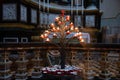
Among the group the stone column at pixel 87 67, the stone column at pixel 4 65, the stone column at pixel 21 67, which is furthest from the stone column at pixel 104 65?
the stone column at pixel 4 65

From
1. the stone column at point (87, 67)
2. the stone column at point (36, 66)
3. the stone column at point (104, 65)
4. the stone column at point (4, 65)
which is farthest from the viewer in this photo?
the stone column at point (36, 66)

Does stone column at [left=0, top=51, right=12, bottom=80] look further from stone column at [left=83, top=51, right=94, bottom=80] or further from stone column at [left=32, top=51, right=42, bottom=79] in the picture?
stone column at [left=83, top=51, right=94, bottom=80]

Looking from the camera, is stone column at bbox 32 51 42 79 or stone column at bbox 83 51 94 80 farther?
stone column at bbox 32 51 42 79

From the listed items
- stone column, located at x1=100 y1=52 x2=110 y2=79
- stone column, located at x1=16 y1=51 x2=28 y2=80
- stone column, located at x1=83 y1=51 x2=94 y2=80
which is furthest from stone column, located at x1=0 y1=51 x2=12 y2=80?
stone column, located at x1=100 y1=52 x2=110 y2=79

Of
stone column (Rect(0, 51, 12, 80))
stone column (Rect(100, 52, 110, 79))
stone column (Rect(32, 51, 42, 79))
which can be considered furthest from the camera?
stone column (Rect(32, 51, 42, 79))

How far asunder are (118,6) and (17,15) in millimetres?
8479

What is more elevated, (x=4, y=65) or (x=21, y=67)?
(x=4, y=65)

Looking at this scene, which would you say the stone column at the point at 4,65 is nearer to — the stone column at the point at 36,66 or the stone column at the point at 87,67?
the stone column at the point at 36,66

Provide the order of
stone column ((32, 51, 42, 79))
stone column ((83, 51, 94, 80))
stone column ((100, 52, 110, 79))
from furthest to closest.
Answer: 1. stone column ((32, 51, 42, 79))
2. stone column ((83, 51, 94, 80))
3. stone column ((100, 52, 110, 79))

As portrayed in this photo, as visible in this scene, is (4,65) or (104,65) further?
(104,65)

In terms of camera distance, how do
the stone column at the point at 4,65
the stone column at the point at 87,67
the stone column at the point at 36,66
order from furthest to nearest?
the stone column at the point at 36,66, the stone column at the point at 87,67, the stone column at the point at 4,65

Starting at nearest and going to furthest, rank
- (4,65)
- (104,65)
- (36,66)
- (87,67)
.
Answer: (4,65)
(104,65)
(87,67)
(36,66)

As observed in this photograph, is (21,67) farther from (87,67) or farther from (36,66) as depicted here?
(87,67)

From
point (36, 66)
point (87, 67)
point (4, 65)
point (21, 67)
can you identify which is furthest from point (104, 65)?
Result: point (4, 65)
